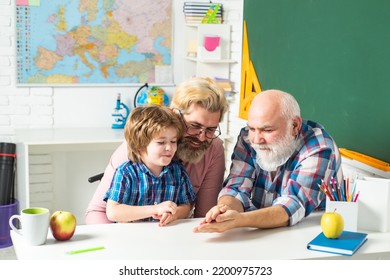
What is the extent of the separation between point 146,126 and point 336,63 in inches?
53.5

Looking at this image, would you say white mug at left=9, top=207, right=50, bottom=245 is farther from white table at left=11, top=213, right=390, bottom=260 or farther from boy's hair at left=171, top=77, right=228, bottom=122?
boy's hair at left=171, top=77, right=228, bottom=122

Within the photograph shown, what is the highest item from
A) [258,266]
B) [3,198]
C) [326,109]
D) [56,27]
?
[56,27]

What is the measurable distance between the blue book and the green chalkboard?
2.79ft

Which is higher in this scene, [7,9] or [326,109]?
[7,9]

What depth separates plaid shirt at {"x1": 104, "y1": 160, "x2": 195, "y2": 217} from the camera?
242 cm

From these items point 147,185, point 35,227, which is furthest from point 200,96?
point 35,227

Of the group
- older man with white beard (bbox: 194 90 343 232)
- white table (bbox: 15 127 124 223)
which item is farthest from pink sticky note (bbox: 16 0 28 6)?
older man with white beard (bbox: 194 90 343 232)

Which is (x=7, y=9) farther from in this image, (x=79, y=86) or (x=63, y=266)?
(x=63, y=266)

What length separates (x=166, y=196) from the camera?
8.20 feet

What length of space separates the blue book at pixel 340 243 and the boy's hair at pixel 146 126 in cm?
69

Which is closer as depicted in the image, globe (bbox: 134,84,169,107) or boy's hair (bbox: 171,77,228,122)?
boy's hair (bbox: 171,77,228,122)

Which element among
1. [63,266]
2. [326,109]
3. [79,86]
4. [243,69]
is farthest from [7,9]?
[63,266]

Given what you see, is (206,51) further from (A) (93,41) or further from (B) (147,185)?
(B) (147,185)

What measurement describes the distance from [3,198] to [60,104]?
0.90 m
